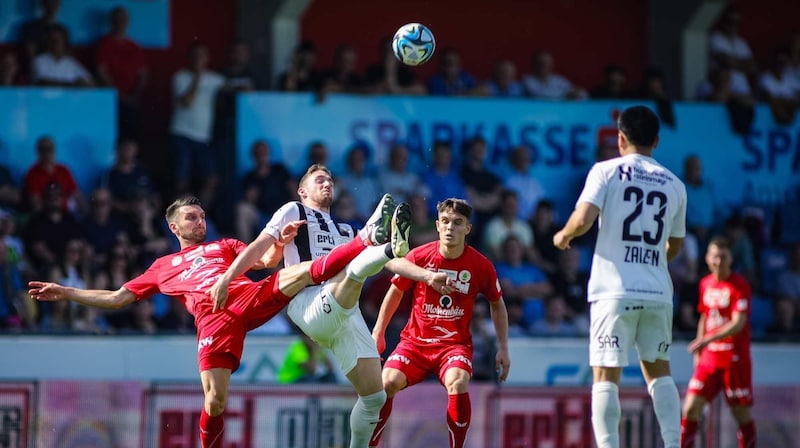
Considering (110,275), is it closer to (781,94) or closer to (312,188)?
(312,188)

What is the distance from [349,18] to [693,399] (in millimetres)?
7776

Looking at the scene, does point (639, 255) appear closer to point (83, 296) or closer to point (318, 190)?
point (318, 190)

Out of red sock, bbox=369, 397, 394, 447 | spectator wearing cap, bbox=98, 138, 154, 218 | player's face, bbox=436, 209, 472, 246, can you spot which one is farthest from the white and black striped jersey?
spectator wearing cap, bbox=98, 138, 154, 218

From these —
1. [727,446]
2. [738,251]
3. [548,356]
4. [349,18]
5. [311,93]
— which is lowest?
[727,446]

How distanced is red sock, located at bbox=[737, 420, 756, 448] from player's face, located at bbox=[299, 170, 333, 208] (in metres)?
5.01

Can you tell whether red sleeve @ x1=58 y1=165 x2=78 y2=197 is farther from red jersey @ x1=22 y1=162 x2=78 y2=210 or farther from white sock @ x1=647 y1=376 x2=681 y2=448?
white sock @ x1=647 y1=376 x2=681 y2=448

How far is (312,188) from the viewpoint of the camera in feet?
33.2

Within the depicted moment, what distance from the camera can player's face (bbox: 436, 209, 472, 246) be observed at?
996 centimetres

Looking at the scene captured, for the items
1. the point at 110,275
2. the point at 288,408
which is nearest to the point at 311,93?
the point at 110,275

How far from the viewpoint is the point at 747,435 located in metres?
12.8

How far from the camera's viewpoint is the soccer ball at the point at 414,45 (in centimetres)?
1106

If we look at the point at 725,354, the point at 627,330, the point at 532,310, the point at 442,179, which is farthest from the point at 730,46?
the point at 627,330

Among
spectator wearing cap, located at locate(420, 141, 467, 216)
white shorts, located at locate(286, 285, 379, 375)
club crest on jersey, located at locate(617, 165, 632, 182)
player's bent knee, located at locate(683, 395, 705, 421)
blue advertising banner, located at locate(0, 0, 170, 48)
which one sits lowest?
player's bent knee, located at locate(683, 395, 705, 421)

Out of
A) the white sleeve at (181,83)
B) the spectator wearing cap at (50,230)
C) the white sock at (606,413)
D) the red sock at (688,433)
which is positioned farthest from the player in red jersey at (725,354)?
the spectator wearing cap at (50,230)
